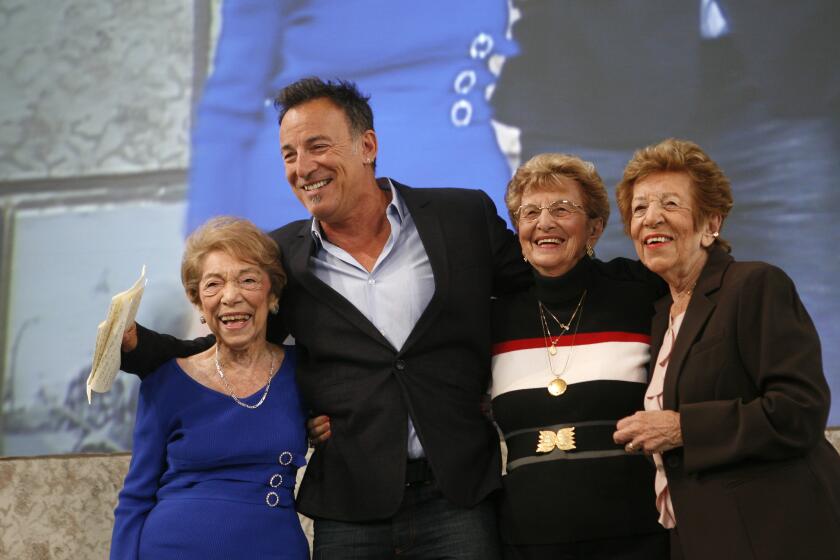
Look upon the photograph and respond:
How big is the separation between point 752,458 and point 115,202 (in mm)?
2634

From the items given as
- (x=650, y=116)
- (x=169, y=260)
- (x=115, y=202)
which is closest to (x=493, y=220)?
(x=650, y=116)

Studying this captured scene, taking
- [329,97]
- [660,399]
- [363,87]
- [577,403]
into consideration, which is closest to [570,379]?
[577,403]

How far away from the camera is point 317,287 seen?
2.35 metres

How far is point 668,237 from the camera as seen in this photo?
217 cm

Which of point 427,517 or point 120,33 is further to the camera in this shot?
point 120,33

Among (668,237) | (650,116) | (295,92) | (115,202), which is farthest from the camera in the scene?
(115,202)

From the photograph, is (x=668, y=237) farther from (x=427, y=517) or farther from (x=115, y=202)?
(x=115, y=202)

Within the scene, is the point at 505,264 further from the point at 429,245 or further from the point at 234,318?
the point at 234,318

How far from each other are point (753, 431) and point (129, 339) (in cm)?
137

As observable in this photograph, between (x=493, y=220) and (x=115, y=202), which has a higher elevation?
(x=115, y=202)

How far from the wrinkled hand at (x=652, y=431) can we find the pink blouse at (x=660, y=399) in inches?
3.5

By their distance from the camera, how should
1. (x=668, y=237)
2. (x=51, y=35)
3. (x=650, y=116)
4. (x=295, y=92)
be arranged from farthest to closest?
(x=51, y=35), (x=650, y=116), (x=295, y=92), (x=668, y=237)

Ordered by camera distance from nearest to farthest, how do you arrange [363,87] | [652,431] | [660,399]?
[652,431] → [660,399] → [363,87]

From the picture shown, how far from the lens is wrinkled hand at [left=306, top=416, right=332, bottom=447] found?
229 cm
